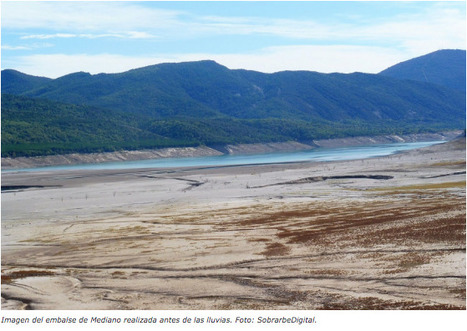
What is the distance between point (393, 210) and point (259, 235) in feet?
24.6

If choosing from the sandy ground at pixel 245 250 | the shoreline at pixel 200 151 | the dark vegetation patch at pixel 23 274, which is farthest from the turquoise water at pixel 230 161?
the dark vegetation patch at pixel 23 274

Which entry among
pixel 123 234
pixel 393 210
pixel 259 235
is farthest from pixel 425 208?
pixel 123 234

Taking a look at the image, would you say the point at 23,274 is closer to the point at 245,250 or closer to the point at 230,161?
the point at 245,250

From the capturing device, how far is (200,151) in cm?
14562

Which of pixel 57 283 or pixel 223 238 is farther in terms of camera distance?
pixel 223 238

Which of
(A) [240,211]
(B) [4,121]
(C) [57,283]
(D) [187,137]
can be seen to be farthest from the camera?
(D) [187,137]

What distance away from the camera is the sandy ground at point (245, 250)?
57.2ft

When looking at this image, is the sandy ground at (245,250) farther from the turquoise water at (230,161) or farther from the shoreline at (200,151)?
the shoreline at (200,151)

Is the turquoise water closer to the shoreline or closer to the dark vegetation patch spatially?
the shoreline

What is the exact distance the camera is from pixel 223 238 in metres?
26.7

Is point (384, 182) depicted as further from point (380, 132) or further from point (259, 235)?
point (380, 132)

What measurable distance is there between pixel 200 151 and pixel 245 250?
122 meters

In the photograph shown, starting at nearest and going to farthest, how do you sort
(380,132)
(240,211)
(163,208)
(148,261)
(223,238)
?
(148,261) < (223,238) < (240,211) < (163,208) < (380,132)

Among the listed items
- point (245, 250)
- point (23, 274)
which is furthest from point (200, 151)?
point (23, 274)
